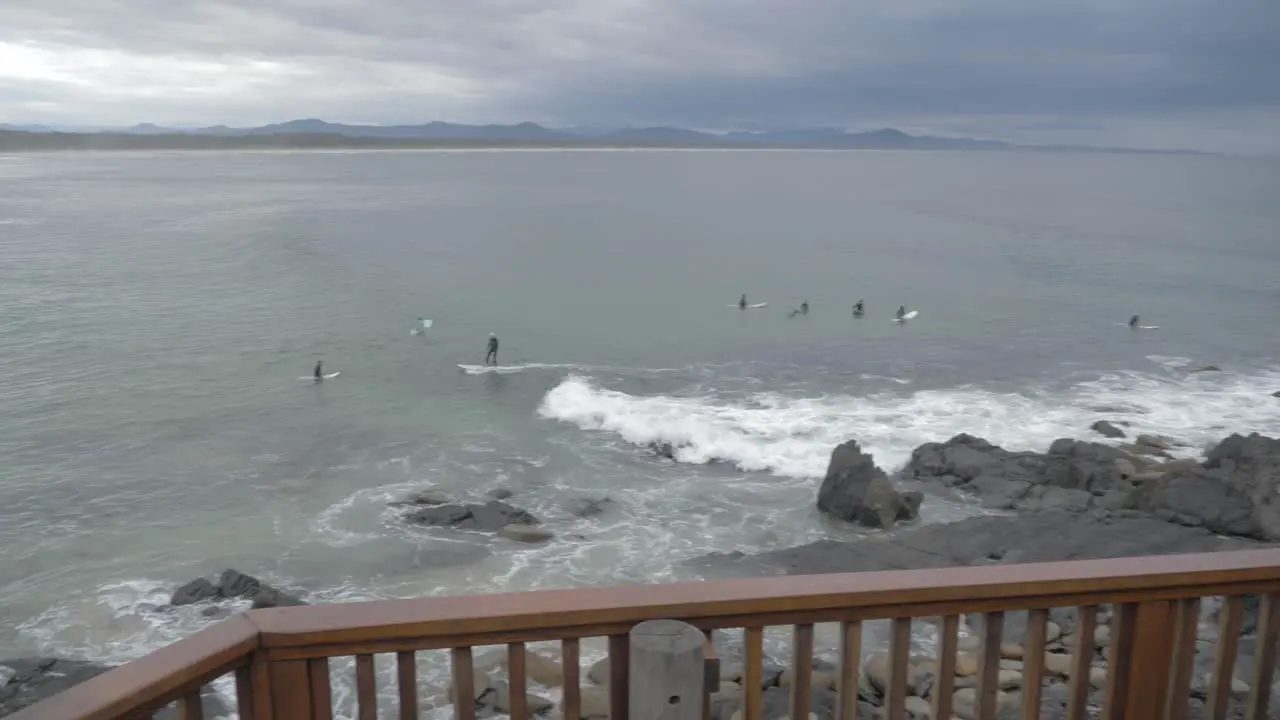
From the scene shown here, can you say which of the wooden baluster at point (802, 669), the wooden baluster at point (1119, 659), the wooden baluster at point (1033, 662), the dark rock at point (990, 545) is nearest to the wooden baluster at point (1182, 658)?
the wooden baluster at point (1119, 659)

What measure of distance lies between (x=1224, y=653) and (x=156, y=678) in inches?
138

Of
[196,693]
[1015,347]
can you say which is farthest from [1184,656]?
Result: [1015,347]

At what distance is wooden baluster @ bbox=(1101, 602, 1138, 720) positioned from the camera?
3.39m

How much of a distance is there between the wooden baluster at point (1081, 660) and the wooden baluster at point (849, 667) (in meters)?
0.78

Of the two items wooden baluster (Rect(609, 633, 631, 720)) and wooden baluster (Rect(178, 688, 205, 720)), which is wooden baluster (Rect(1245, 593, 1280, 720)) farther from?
wooden baluster (Rect(178, 688, 205, 720))

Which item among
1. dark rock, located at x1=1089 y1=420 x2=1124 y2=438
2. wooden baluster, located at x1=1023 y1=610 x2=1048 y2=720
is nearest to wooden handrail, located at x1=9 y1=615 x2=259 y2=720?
wooden baluster, located at x1=1023 y1=610 x2=1048 y2=720

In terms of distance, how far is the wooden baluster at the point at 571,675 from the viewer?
302cm

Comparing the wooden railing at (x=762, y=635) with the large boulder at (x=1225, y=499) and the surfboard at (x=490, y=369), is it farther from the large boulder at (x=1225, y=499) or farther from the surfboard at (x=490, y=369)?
the surfboard at (x=490, y=369)

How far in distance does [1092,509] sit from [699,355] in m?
17.5

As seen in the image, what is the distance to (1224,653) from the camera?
3592mm

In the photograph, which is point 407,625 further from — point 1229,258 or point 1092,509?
point 1229,258

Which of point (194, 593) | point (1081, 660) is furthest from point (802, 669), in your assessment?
point (194, 593)

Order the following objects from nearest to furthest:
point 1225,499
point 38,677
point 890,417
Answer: point 38,677 < point 1225,499 < point 890,417

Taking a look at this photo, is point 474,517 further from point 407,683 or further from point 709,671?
point 709,671
